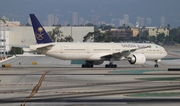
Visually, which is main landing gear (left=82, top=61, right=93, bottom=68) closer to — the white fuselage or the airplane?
the airplane

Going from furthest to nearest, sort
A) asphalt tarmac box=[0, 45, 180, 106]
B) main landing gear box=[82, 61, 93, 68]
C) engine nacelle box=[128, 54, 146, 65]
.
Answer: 1. main landing gear box=[82, 61, 93, 68]
2. engine nacelle box=[128, 54, 146, 65]
3. asphalt tarmac box=[0, 45, 180, 106]

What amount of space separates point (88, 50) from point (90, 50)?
26 cm

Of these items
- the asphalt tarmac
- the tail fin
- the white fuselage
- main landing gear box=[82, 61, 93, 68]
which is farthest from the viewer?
main landing gear box=[82, 61, 93, 68]

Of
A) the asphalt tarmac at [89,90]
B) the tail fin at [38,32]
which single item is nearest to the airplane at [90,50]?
the tail fin at [38,32]

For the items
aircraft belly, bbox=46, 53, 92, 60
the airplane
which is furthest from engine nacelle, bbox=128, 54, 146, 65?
aircraft belly, bbox=46, 53, 92, 60

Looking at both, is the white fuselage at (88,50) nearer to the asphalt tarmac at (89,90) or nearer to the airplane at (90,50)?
the airplane at (90,50)

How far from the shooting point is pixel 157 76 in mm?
40344

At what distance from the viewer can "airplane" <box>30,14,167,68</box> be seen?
165 ft

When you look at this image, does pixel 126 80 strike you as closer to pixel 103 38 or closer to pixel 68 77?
pixel 68 77

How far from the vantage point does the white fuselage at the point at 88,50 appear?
166 feet

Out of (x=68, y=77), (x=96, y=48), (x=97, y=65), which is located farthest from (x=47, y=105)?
(x=97, y=65)

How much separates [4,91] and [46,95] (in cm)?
359

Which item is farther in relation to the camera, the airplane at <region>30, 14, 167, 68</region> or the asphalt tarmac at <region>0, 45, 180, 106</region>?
the airplane at <region>30, 14, 167, 68</region>

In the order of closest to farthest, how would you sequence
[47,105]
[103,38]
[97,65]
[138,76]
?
[47,105], [138,76], [97,65], [103,38]
